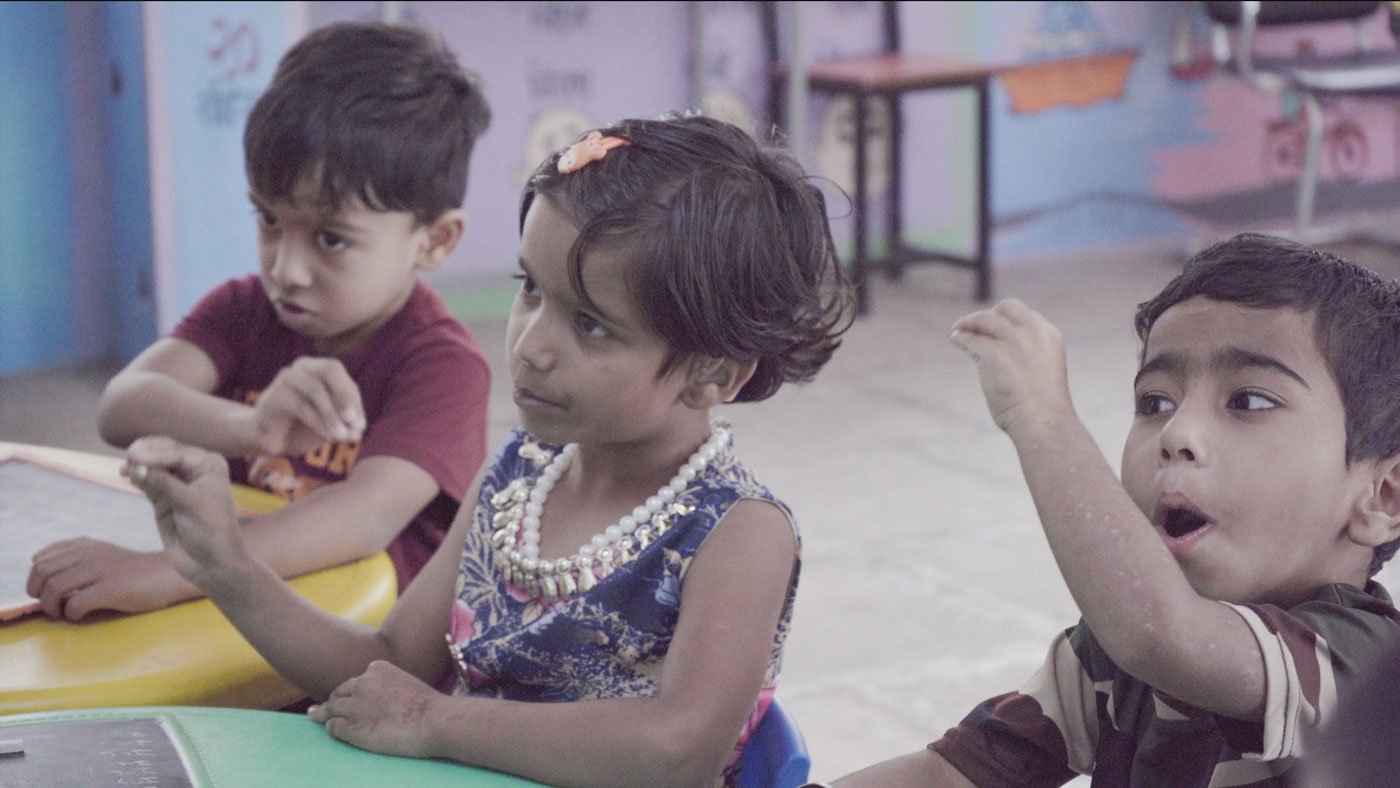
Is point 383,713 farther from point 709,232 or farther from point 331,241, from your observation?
point 331,241

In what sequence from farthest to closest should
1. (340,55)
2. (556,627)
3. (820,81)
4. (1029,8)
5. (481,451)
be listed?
(1029,8) → (820,81) → (340,55) → (481,451) → (556,627)

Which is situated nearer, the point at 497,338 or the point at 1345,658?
the point at 1345,658

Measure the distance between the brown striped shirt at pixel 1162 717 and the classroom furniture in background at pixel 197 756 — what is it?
13.5 inches

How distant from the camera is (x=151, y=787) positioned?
3.61 feet

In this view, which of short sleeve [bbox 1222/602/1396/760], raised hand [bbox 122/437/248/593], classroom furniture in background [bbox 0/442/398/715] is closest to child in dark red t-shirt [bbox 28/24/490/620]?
classroom furniture in background [bbox 0/442/398/715]

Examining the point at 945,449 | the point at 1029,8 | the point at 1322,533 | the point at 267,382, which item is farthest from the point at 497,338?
the point at 1322,533

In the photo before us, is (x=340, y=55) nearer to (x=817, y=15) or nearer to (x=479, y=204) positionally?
(x=479, y=204)

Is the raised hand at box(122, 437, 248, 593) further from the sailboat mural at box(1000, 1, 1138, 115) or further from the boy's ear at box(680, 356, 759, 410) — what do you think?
the sailboat mural at box(1000, 1, 1138, 115)

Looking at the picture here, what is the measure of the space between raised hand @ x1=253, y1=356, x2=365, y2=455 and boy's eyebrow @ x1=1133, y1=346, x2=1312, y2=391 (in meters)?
0.72

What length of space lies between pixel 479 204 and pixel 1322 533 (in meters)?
4.31

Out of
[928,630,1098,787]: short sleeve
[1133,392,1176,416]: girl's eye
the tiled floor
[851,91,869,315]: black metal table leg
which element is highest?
[1133,392,1176,416]: girl's eye

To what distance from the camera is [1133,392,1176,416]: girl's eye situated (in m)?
1.14

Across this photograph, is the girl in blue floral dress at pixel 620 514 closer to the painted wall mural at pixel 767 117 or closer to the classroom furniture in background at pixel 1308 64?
the painted wall mural at pixel 767 117

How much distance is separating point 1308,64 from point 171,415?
4.86 meters
